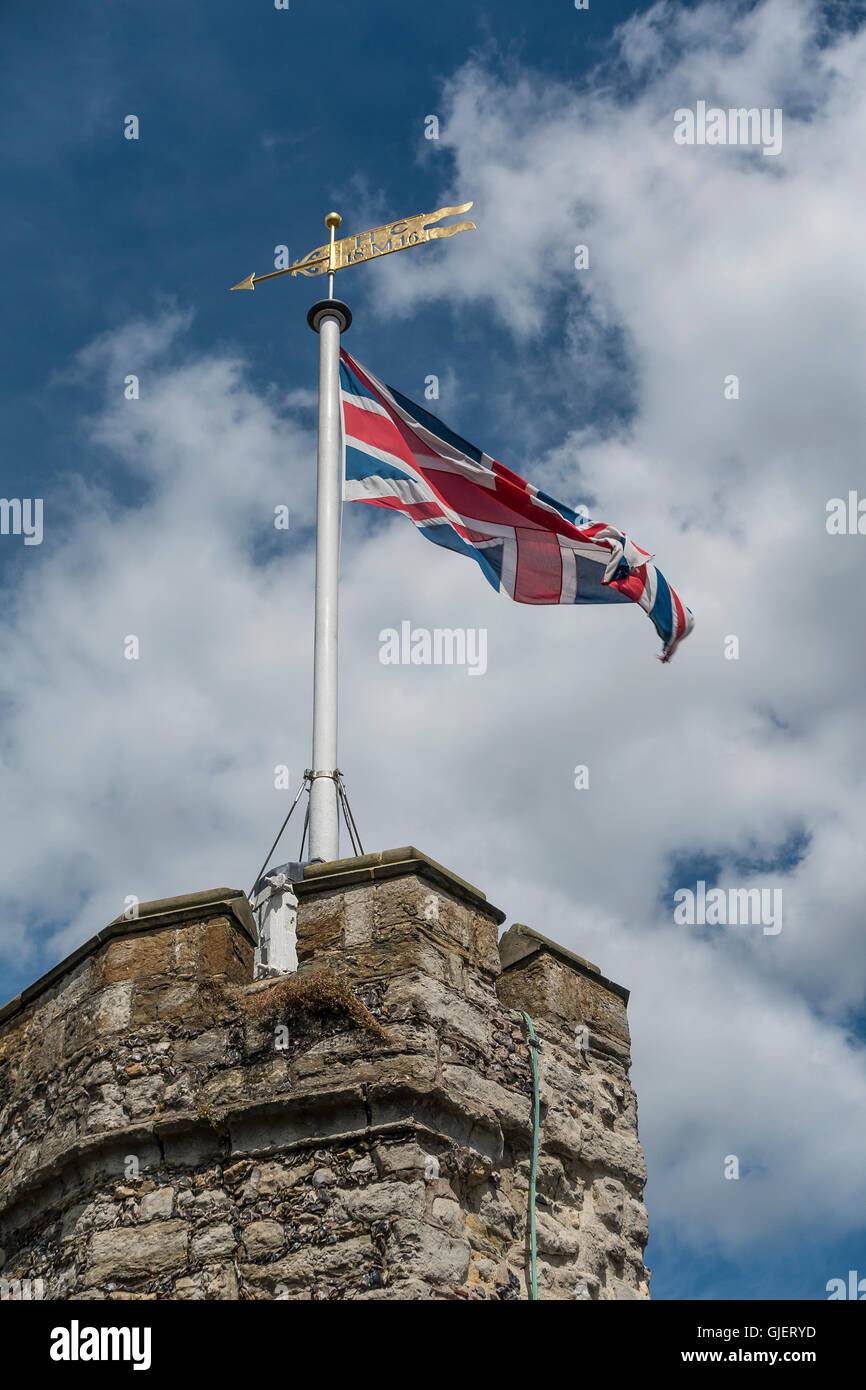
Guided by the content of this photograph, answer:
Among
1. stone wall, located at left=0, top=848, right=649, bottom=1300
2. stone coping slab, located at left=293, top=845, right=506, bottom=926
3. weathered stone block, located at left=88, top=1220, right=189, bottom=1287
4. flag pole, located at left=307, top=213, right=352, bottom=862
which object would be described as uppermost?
flag pole, located at left=307, top=213, right=352, bottom=862

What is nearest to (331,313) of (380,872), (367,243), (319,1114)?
(367,243)

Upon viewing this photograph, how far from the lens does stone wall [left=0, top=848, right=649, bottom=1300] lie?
19.9ft

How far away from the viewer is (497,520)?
10547mm

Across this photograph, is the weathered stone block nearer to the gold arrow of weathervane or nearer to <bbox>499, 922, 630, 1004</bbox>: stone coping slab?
<bbox>499, 922, 630, 1004</bbox>: stone coping slab

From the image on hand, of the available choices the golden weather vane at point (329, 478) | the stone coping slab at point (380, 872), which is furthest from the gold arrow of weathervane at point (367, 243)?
the stone coping slab at point (380, 872)

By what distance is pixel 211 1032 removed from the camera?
6.62m

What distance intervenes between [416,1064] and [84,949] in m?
1.81

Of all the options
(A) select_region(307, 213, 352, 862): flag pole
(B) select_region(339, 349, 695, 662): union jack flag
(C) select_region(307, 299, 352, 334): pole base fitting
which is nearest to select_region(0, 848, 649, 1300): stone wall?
(A) select_region(307, 213, 352, 862): flag pole

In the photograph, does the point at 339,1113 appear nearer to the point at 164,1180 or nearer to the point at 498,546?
the point at 164,1180

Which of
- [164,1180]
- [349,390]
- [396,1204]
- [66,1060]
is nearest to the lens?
[396,1204]

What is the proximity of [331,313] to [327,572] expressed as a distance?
2.19m

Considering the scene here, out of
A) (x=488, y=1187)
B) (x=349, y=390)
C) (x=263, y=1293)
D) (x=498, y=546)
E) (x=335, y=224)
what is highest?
(x=335, y=224)

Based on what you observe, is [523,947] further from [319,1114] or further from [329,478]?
[329,478]

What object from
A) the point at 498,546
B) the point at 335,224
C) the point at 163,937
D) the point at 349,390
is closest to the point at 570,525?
the point at 498,546
